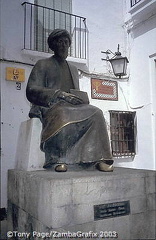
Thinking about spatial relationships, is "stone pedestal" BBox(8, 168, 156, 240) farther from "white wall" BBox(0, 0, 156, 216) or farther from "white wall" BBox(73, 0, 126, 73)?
"white wall" BBox(73, 0, 126, 73)

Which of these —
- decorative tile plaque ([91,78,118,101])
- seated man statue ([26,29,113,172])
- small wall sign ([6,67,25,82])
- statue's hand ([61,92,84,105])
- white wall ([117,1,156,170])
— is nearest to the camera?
seated man statue ([26,29,113,172])

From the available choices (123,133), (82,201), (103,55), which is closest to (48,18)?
(103,55)

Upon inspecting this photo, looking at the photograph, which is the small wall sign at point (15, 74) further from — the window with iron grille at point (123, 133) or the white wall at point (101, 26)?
the window with iron grille at point (123, 133)

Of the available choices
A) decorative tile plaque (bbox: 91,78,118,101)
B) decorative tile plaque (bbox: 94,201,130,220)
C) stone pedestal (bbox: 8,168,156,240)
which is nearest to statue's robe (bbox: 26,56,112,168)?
stone pedestal (bbox: 8,168,156,240)

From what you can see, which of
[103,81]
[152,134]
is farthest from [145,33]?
[152,134]

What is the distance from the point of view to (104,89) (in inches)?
278

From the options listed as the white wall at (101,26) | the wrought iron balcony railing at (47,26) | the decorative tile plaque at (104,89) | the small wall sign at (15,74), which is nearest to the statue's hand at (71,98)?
the small wall sign at (15,74)

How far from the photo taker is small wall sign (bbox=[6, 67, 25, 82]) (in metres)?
5.54

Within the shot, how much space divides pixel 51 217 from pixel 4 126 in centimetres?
356

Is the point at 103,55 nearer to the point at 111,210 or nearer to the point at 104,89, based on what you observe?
the point at 104,89

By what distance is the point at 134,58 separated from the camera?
7320 millimetres

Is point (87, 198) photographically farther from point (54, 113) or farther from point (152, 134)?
point (152, 134)

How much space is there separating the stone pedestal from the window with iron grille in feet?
14.0

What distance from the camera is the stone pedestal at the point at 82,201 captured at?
224 centimetres
